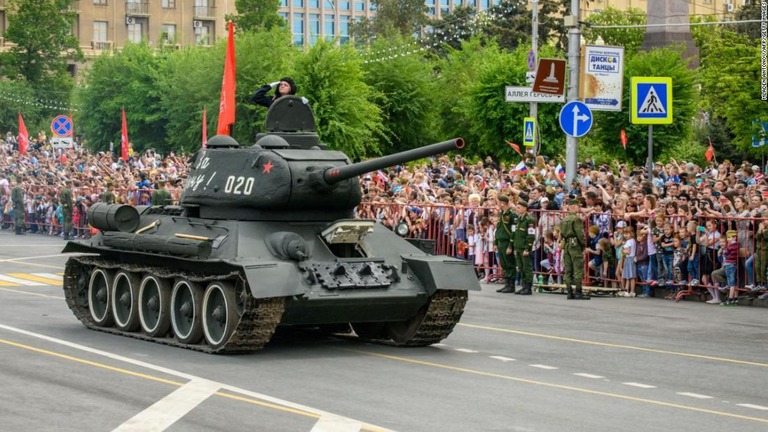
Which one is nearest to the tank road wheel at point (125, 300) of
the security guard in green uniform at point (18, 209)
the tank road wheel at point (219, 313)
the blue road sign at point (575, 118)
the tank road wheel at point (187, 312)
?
the tank road wheel at point (187, 312)

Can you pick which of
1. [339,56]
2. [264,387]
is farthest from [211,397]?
[339,56]

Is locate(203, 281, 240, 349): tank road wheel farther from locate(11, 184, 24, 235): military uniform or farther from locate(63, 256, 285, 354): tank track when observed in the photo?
locate(11, 184, 24, 235): military uniform

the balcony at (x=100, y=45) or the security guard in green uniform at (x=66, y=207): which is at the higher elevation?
the balcony at (x=100, y=45)

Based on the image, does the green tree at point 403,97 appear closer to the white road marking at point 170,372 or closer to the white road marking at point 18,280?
the white road marking at point 18,280

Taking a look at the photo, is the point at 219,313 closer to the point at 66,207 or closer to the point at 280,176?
the point at 280,176

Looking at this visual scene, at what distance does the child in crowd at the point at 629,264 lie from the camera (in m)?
24.9

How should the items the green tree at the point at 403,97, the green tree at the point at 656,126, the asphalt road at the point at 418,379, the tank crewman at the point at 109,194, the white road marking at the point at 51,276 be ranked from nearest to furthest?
the asphalt road at the point at 418,379 < the white road marking at the point at 51,276 < the tank crewman at the point at 109,194 < the green tree at the point at 656,126 < the green tree at the point at 403,97

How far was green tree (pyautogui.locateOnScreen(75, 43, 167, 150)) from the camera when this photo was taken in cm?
6925

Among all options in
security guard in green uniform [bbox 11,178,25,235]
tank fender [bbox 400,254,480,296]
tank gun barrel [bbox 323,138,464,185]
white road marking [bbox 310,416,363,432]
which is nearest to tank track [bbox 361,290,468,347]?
tank fender [bbox 400,254,480,296]

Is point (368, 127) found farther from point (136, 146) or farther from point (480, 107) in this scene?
point (136, 146)

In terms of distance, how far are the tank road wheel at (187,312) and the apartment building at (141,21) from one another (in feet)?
296

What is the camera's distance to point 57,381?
14445 millimetres

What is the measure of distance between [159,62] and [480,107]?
27.2 m

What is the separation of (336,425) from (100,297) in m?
8.09
